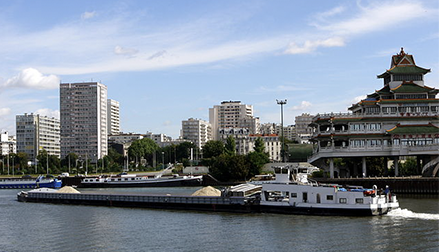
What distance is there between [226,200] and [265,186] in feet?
16.8

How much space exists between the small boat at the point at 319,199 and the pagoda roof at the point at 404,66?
145 feet

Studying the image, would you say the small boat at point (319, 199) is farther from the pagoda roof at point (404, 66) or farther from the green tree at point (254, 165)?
the green tree at point (254, 165)

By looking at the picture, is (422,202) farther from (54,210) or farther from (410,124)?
(54,210)

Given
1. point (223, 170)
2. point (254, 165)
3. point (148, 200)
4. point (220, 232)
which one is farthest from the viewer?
point (254, 165)

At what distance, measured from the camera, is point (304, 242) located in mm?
37250

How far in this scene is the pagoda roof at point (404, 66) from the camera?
9131 centimetres

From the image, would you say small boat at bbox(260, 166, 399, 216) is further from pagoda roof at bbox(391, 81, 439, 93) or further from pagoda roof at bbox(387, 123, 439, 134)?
pagoda roof at bbox(391, 81, 439, 93)

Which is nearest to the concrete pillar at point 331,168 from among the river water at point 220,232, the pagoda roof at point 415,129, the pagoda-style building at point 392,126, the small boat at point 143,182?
the pagoda-style building at point 392,126

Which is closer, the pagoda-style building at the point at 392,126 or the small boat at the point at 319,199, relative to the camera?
the small boat at the point at 319,199

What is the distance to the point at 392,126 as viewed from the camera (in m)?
87.9

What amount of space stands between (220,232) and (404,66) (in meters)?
62.2

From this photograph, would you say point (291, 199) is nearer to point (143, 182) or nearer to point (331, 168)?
point (331, 168)

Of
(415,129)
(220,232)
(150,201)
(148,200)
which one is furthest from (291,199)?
(415,129)

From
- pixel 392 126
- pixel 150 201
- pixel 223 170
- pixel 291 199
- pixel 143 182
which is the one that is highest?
pixel 392 126
